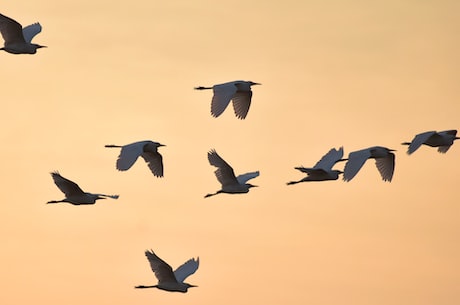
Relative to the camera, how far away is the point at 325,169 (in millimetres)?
68000

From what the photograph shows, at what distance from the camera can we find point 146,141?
214ft

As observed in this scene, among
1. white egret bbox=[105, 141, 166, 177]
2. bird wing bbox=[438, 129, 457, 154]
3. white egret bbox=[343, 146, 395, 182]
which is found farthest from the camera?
bird wing bbox=[438, 129, 457, 154]

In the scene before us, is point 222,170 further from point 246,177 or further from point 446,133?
point 446,133

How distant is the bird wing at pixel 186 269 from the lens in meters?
67.5

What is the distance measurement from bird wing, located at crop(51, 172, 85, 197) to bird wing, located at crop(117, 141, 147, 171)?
8.64 feet

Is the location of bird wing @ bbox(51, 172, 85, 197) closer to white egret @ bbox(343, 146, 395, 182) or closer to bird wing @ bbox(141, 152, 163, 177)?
bird wing @ bbox(141, 152, 163, 177)

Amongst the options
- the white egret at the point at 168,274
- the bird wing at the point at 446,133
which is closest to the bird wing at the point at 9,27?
the white egret at the point at 168,274

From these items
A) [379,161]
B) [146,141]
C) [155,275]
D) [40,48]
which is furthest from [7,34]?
[379,161]

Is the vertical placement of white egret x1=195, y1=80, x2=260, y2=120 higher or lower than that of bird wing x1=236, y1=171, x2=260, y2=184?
higher

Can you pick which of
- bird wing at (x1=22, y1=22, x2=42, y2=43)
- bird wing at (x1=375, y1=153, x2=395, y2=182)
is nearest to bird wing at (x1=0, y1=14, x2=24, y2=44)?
bird wing at (x1=22, y1=22, x2=42, y2=43)

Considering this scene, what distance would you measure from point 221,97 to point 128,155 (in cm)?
406

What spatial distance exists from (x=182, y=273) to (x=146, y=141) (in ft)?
19.0

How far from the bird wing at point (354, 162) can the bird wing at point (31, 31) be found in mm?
13491

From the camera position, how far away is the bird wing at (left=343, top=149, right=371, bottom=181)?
60750mm
